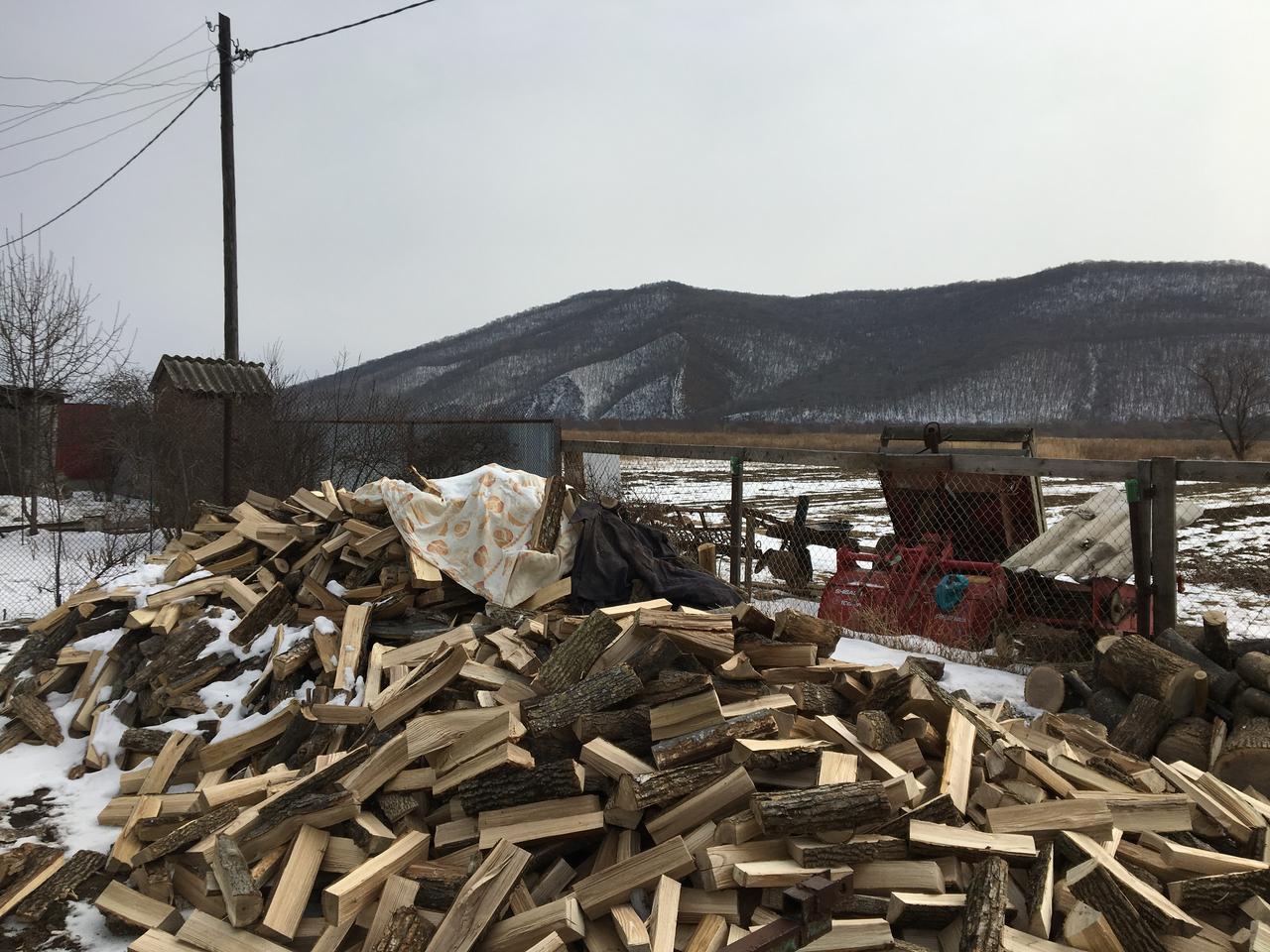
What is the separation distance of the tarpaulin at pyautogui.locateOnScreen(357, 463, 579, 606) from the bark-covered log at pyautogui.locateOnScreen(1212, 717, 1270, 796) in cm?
396

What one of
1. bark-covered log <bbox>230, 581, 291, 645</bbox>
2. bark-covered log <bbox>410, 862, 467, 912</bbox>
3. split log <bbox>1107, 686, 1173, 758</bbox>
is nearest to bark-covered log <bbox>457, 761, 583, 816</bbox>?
bark-covered log <bbox>410, 862, 467, 912</bbox>

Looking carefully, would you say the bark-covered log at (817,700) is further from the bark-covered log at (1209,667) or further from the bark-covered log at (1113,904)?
the bark-covered log at (1209,667)

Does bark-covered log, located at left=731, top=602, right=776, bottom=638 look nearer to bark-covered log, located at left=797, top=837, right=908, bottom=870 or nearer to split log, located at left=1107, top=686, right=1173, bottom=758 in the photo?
bark-covered log, located at left=797, top=837, right=908, bottom=870

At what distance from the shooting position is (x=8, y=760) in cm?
529

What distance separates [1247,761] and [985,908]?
254 centimetres

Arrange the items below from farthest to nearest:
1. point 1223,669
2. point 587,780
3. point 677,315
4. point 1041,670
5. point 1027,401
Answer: point 677,315 → point 1027,401 → point 1041,670 → point 1223,669 → point 587,780

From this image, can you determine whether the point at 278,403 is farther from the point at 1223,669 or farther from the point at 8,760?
the point at 1223,669

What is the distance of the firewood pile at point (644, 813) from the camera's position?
2.96 metres

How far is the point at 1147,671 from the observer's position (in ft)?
16.7

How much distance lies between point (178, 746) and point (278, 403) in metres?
10.6

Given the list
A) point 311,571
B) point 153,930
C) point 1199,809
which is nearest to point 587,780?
point 153,930

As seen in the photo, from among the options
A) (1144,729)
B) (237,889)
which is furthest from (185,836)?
(1144,729)

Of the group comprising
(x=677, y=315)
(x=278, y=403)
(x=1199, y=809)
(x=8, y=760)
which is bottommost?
(x=8, y=760)

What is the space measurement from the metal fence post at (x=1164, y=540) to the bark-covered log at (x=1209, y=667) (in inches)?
20.2
